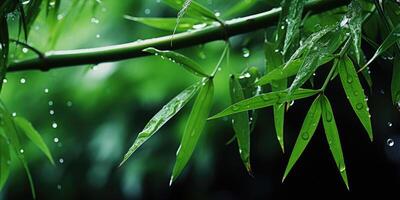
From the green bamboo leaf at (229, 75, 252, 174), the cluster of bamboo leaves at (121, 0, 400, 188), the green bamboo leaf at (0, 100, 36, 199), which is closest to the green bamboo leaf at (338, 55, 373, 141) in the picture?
the cluster of bamboo leaves at (121, 0, 400, 188)

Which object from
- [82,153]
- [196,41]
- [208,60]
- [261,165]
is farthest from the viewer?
[82,153]

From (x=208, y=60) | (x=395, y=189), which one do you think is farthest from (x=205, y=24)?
(x=395, y=189)

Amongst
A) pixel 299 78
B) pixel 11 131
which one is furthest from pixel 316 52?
pixel 11 131

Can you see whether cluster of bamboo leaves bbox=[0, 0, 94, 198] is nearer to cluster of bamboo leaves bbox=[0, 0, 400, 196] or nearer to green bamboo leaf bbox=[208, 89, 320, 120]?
cluster of bamboo leaves bbox=[0, 0, 400, 196]

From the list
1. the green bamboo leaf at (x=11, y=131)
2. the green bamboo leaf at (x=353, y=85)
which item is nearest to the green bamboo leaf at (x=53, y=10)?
the green bamboo leaf at (x=11, y=131)

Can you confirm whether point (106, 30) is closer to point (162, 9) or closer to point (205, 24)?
point (162, 9)

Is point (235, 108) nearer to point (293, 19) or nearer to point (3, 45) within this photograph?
point (293, 19)
